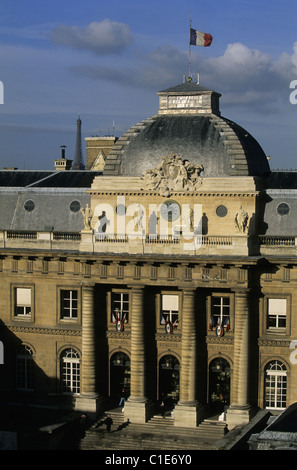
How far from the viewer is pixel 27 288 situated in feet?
235

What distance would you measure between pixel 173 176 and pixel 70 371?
1577 cm

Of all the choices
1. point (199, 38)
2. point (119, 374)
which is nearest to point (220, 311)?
point (119, 374)

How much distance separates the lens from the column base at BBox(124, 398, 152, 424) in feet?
220

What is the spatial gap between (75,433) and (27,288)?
1159 centimetres

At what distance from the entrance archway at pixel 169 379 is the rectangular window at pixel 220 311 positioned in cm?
408

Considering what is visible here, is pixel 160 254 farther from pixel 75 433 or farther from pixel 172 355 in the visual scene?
pixel 75 433

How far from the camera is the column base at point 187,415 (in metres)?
66.2

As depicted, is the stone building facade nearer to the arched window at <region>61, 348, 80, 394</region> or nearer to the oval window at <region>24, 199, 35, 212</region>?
the arched window at <region>61, 348, 80, 394</region>

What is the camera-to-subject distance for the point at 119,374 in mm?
70312

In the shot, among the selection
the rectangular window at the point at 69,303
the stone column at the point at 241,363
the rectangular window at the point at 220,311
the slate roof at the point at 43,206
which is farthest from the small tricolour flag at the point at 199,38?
the rectangular window at the point at 69,303

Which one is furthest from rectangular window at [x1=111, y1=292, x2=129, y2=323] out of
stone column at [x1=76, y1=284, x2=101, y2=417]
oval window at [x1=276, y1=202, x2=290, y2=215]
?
oval window at [x1=276, y1=202, x2=290, y2=215]

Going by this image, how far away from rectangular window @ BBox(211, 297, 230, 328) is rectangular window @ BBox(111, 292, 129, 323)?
6.18 m

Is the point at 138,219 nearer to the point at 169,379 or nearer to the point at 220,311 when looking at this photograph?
the point at 220,311
